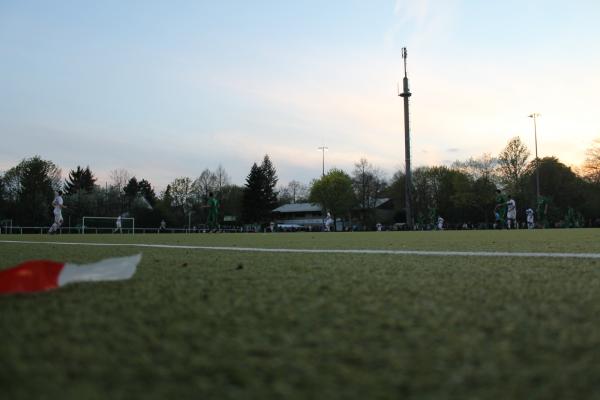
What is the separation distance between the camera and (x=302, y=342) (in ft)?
4.18

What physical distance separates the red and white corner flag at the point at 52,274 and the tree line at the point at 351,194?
2121 inches

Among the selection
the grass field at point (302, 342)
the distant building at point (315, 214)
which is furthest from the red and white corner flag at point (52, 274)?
the distant building at point (315, 214)

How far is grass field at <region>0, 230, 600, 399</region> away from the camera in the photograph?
959mm

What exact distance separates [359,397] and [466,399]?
199mm

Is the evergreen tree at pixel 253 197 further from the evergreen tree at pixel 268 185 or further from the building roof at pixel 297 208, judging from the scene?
the building roof at pixel 297 208

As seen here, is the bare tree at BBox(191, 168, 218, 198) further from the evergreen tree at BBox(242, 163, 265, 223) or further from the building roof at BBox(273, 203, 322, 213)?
the building roof at BBox(273, 203, 322, 213)

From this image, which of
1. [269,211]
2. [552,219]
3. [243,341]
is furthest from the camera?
[269,211]

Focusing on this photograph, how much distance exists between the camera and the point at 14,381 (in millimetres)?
981

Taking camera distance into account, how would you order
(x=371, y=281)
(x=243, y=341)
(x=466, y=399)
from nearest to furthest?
1. (x=466, y=399)
2. (x=243, y=341)
3. (x=371, y=281)

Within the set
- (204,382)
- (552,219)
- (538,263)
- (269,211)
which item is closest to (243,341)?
(204,382)

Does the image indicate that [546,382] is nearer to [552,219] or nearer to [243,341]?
[243,341]

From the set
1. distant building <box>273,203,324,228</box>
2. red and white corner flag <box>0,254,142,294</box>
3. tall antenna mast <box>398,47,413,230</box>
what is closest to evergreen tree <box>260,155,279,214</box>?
distant building <box>273,203,324,228</box>

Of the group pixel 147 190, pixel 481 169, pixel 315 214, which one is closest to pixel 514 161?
pixel 481 169

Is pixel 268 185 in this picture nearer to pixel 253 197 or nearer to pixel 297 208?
pixel 253 197
